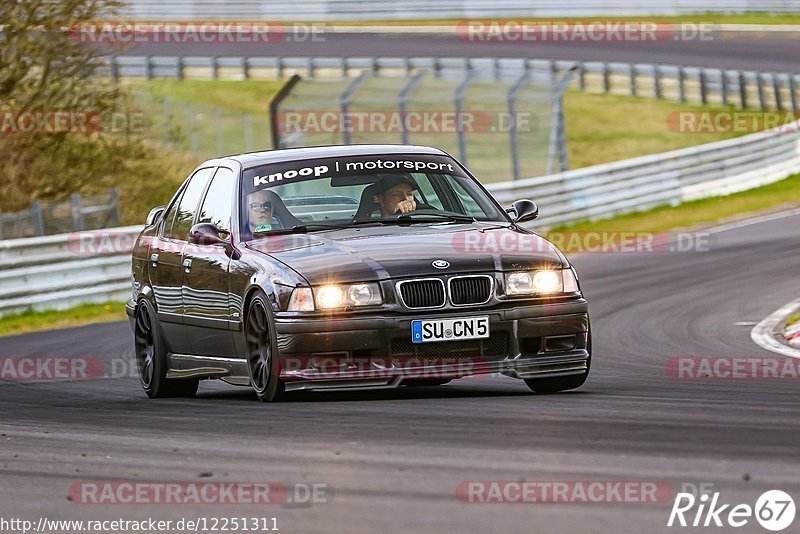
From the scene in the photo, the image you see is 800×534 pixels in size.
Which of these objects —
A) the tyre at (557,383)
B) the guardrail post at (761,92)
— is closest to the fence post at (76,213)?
the tyre at (557,383)

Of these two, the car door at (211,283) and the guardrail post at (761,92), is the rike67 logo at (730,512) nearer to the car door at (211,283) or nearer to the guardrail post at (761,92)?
the car door at (211,283)

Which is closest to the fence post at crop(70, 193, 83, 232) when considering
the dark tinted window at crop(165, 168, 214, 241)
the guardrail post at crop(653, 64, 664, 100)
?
the dark tinted window at crop(165, 168, 214, 241)

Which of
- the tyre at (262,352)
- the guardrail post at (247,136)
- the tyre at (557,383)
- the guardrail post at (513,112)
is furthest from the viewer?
the guardrail post at (247,136)

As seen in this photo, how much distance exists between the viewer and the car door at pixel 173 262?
34.0 ft

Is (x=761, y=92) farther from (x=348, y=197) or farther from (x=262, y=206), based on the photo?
(x=262, y=206)

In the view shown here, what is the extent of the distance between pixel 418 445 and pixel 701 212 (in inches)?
830

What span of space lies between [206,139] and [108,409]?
86.5ft

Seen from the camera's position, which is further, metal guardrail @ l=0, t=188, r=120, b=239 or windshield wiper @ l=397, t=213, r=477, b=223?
metal guardrail @ l=0, t=188, r=120, b=239

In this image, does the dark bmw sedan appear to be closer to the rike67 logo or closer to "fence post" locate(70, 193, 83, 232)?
the rike67 logo

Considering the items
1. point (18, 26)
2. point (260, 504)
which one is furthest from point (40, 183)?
point (260, 504)

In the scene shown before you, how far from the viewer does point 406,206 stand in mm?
9773

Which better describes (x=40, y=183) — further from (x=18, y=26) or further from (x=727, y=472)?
(x=727, y=472)

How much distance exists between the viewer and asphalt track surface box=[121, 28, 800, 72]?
4562 cm

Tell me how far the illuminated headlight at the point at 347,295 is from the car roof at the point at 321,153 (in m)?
1.67
